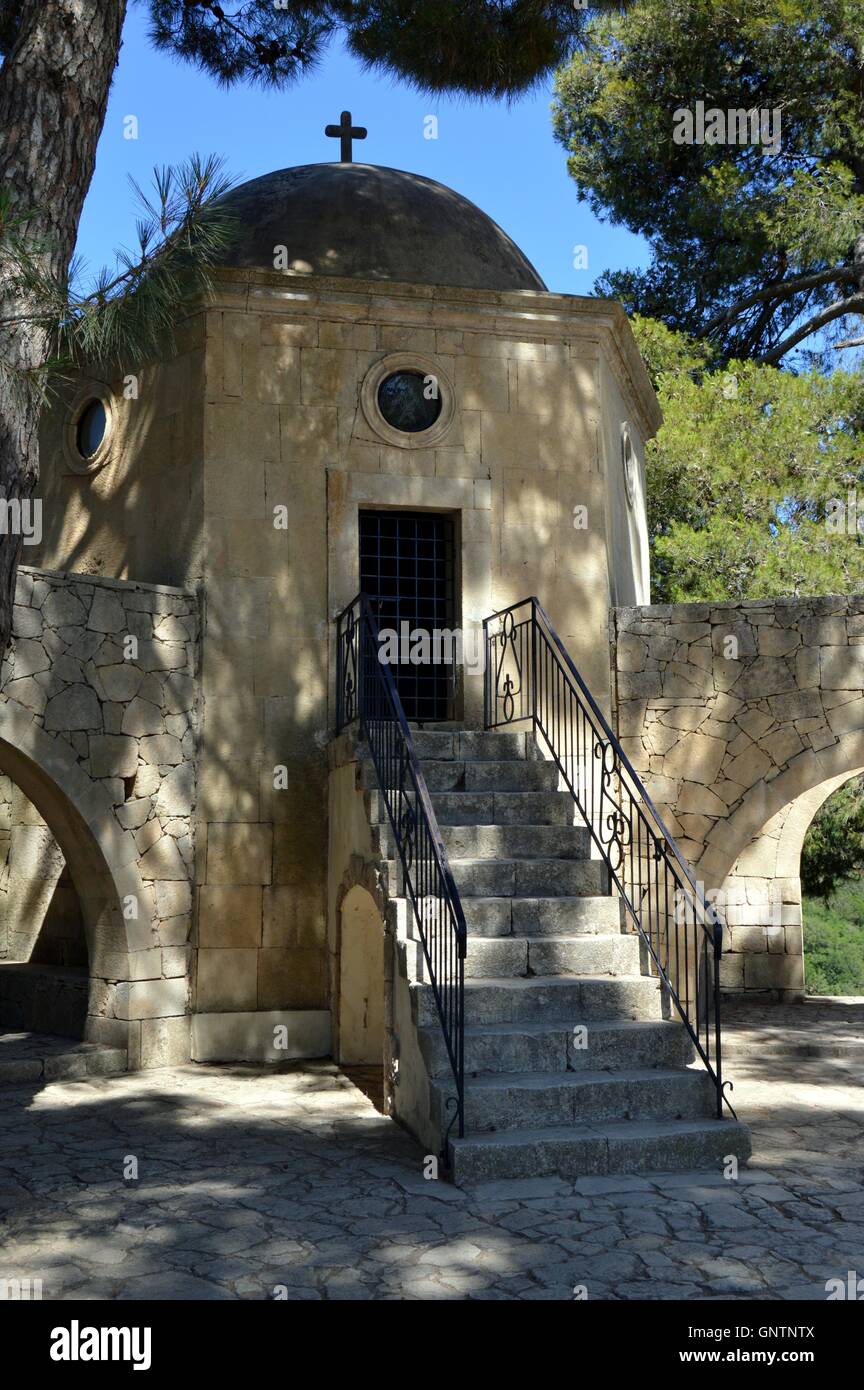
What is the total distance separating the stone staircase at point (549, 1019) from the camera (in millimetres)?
6016

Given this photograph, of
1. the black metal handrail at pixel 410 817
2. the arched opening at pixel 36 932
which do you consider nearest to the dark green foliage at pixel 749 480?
the black metal handrail at pixel 410 817

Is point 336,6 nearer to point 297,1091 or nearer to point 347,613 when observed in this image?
point 347,613

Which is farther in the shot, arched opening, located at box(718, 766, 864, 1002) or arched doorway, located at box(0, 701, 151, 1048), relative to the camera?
arched opening, located at box(718, 766, 864, 1002)

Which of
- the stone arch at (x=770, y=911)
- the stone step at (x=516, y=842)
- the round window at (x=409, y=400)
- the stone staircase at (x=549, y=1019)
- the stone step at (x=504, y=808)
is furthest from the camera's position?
the stone arch at (x=770, y=911)

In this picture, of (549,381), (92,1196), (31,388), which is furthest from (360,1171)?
(549,381)

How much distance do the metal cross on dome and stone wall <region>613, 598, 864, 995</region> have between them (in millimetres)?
5209

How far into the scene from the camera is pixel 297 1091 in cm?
814

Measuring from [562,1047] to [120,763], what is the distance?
A: 4025mm

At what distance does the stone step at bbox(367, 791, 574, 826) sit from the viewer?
8.15 meters

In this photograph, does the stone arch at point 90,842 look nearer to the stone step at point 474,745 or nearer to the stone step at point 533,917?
the stone step at point 474,745

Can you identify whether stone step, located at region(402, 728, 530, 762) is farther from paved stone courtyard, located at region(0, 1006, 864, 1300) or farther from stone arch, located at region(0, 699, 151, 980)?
paved stone courtyard, located at region(0, 1006, 864, 1300)

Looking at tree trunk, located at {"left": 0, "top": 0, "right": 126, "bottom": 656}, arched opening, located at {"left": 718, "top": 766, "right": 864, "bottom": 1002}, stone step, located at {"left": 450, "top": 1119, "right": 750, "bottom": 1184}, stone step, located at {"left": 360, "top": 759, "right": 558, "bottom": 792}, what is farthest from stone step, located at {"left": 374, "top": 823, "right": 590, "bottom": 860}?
arched opening, located at {"left": 718, "top": 766, "right": 864, "bottom": 1002}

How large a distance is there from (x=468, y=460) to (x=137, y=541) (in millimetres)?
2685

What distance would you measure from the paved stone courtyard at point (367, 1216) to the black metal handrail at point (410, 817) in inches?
28.0
